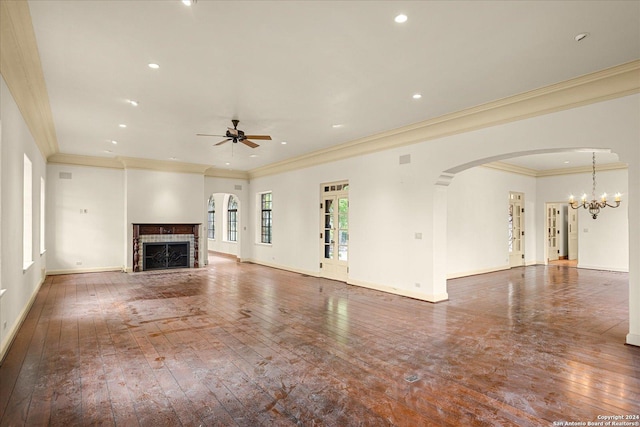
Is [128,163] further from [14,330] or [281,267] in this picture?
[14,330]

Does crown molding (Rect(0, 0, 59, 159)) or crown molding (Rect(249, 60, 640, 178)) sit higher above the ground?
crown molding (Rect(0, 0, 59, 159))

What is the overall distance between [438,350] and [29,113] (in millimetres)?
6275

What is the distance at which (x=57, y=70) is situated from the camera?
3877 mm

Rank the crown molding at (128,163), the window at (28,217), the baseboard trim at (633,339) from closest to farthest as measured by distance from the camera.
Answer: the baseboard trim at (633,339) → the window at (28,217) → the crown molding at (128,163)

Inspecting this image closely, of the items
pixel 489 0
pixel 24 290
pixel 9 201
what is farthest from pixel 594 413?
pixel 24 290

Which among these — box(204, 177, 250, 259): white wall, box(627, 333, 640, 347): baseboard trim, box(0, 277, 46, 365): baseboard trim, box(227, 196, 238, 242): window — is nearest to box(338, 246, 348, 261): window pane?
box(204, 177, 250, 259): white wall

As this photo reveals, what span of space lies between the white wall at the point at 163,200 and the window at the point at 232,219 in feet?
11.4

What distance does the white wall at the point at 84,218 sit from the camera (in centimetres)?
845

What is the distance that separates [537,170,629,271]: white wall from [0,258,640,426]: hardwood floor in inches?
180

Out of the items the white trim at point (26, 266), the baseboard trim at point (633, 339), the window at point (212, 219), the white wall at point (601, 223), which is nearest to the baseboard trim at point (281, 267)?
the window at point (212, 219)

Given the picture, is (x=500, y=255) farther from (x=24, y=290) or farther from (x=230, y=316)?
(x=24, y=290)

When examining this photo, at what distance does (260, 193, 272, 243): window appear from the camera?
10.8 metres

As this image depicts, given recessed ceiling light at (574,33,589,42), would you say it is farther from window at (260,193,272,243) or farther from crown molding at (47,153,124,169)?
crown molding at (47,153,124,169)

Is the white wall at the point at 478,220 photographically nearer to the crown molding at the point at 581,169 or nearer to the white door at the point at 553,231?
the crown molding at the point at 581,169
